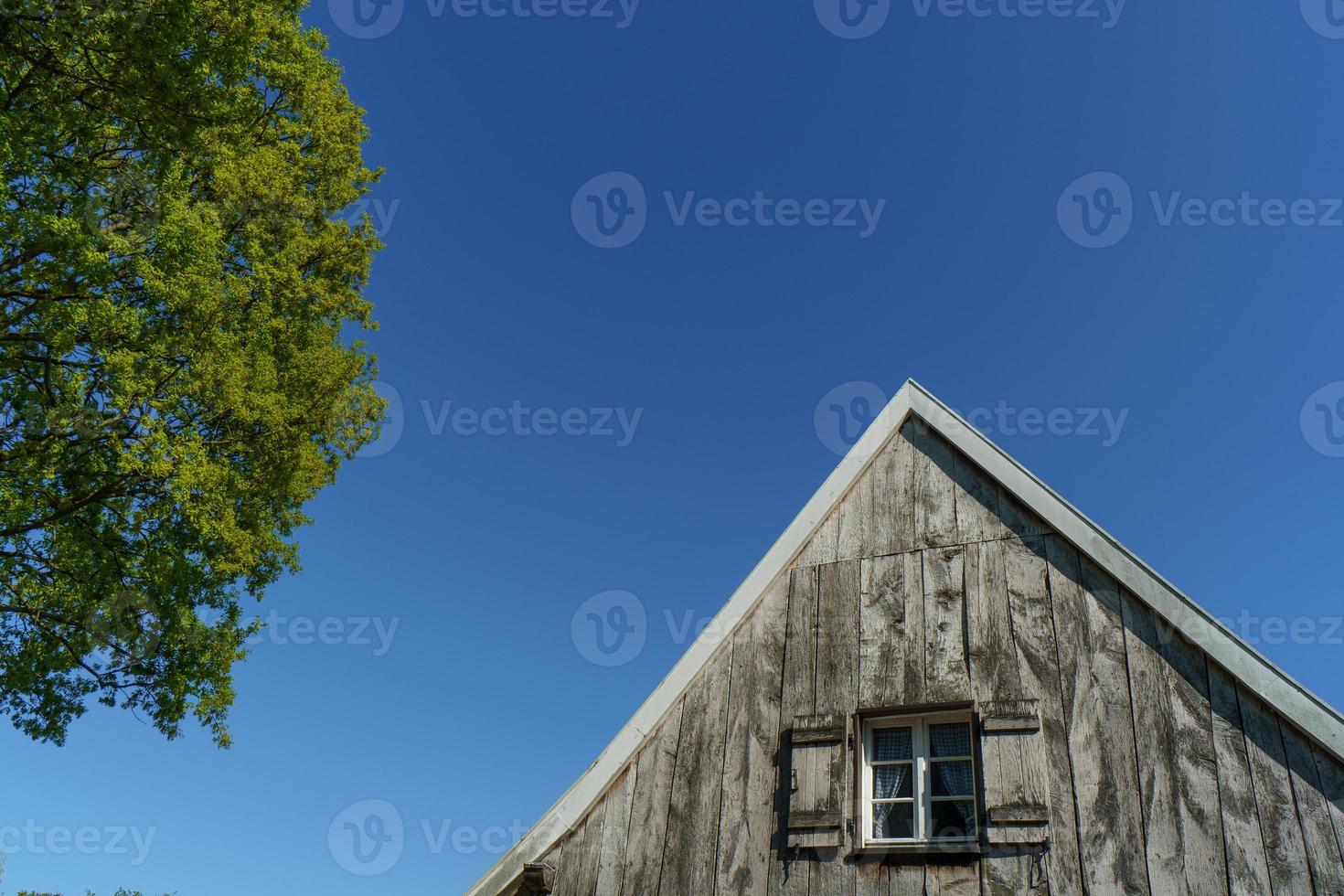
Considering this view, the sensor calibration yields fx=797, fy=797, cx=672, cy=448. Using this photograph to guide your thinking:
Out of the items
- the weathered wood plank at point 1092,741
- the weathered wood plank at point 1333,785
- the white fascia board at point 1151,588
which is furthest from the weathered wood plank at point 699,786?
the weathered wood plank at point 1333,785

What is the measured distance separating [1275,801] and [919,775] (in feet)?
6.52

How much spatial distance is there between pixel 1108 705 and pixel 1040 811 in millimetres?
818

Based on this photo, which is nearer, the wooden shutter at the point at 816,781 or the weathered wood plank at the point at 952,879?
the weathered wood plank at the point at 952,879

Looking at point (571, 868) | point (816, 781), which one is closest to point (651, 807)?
point (571, 868)

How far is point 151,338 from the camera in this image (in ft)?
28.1

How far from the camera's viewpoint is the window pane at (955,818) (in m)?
5.19

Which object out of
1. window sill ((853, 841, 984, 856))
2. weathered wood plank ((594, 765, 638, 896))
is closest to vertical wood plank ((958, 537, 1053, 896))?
window sill ((853, 841, 984, 856))

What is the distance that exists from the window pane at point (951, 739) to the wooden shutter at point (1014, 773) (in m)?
0.23

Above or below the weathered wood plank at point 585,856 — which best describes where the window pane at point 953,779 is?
above

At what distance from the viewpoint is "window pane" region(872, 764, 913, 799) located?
5.58 m

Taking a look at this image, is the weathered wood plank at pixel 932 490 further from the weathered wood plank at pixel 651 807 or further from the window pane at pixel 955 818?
the weathered wood plank at pixel 651 807

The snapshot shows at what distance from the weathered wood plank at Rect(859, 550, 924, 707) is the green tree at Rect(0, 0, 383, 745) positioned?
764 cm

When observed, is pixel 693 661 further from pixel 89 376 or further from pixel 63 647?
pixel 63 647

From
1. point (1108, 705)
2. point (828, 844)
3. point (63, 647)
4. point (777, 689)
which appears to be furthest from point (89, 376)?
point (1108, 705)
